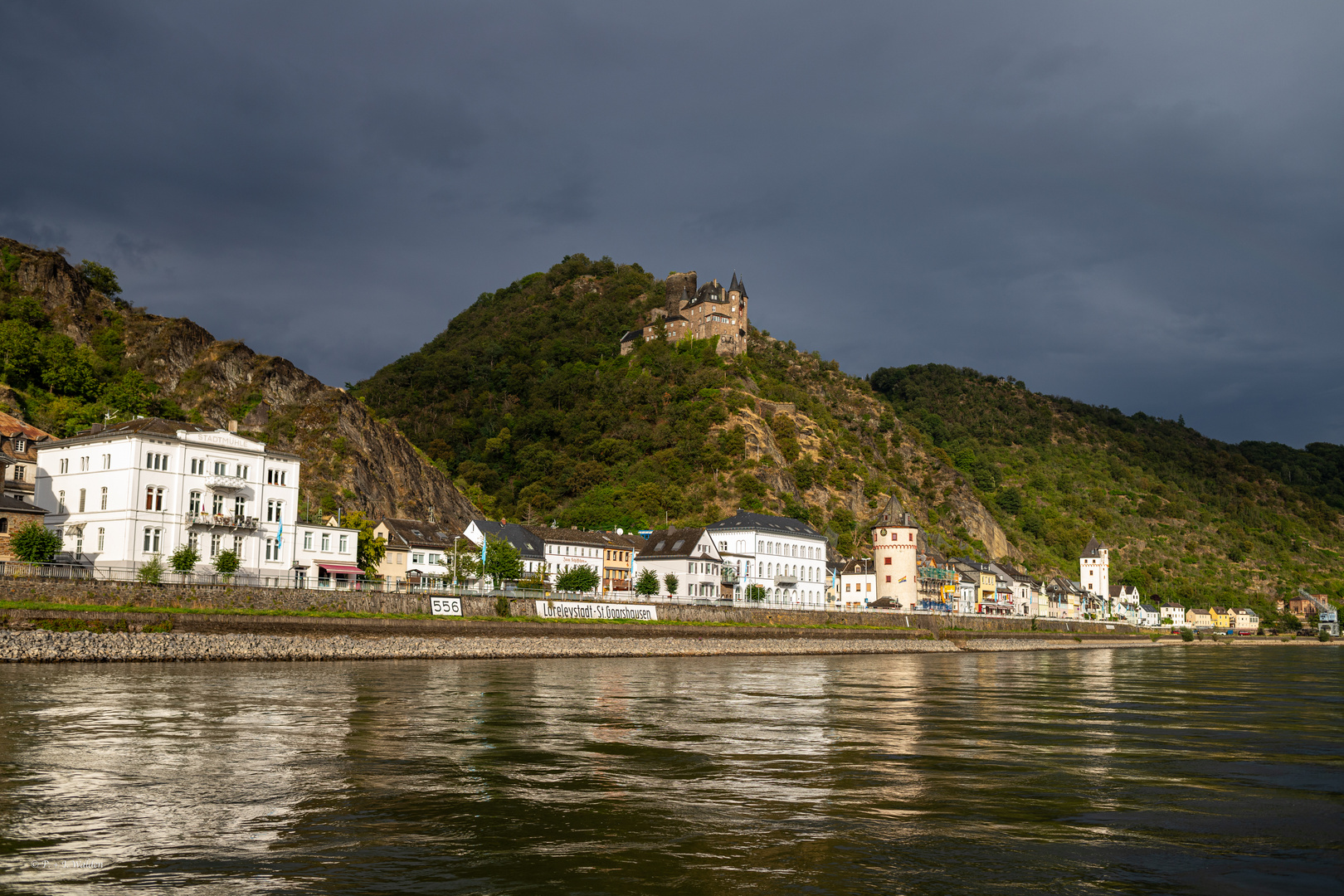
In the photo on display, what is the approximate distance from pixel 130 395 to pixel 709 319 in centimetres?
11040

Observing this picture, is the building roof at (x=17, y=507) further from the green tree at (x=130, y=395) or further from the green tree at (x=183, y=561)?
the green tree at (x=130, y=395)

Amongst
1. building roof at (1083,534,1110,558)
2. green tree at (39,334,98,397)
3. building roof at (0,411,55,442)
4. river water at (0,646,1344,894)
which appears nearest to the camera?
river water at (0,646,1344,894)

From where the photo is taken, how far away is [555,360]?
19262 cm

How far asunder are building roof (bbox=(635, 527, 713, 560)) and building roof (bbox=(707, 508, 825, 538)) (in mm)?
5122

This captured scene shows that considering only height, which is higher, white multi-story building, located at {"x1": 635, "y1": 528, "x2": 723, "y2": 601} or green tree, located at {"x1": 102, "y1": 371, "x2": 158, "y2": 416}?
green tree, located at {"x1": 102, "y1": 371, "x2": 158, "y2": 416}

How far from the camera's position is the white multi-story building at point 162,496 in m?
59.3

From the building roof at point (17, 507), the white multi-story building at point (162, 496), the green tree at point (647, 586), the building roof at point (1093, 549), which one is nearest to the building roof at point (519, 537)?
the green tree at point (647, 586)

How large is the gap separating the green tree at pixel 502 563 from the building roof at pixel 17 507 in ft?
108

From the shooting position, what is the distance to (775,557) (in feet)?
367

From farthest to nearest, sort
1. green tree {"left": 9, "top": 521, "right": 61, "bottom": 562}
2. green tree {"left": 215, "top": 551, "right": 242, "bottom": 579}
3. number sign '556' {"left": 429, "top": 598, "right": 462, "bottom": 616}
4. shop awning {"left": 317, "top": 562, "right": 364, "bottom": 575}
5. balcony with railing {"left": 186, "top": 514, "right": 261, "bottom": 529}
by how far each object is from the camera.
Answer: shop awning {"left": 317, "top": 562, "right": 364, "bottom": 575}
balcony with railing {"left": 186, "top": 514, "right": 261, "bottom": 529}
number sign '556' {"left": 429, "top": 598, "right": 462, "bottom": 616}
green tree {"left": 215, "top": 551, "right": 242, "bottom": 579}
green tree {"left": 9, "top": 521, "right": 61, "bottom": 562}

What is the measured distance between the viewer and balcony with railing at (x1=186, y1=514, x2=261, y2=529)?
202ft

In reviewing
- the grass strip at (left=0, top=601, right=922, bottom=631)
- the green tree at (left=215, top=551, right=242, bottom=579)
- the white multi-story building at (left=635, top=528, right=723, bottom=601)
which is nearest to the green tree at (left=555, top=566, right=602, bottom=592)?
the grass strip at (left=0, top=601, right=922, bottom=631)

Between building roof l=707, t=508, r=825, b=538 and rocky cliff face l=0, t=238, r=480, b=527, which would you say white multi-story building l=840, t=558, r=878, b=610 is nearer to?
building roof l=707, t=508, r=825, b=538

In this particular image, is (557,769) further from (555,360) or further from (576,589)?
(555,360)
